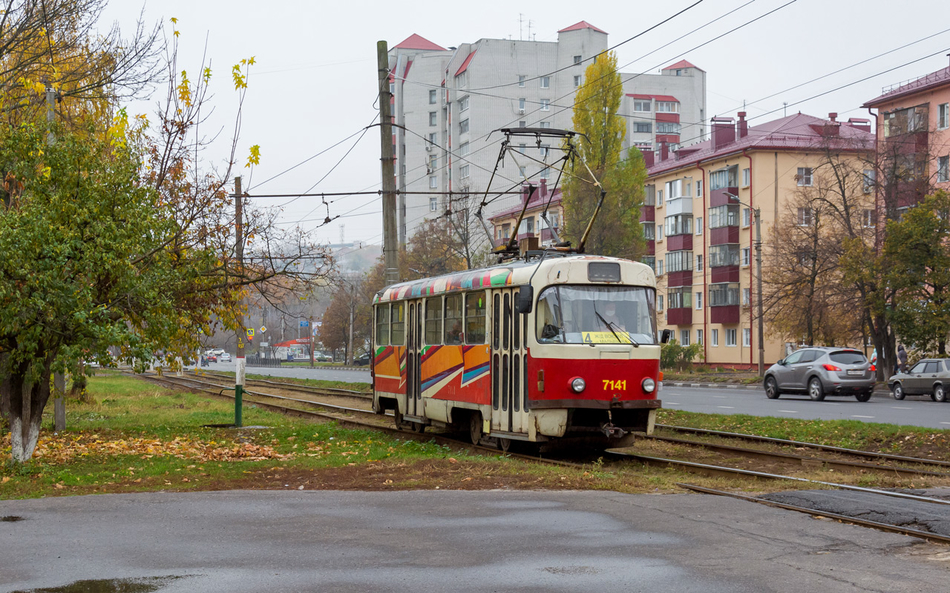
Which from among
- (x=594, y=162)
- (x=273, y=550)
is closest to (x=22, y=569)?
(x=273, y=550)

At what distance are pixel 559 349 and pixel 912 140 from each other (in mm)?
39594

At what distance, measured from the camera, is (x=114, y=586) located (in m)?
6.80

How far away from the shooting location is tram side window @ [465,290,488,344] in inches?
643

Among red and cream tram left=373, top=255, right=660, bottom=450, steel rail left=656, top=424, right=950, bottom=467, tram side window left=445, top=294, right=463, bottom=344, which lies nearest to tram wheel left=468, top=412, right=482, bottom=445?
red and cream tram left=373, top=255, right=660, bottom=450

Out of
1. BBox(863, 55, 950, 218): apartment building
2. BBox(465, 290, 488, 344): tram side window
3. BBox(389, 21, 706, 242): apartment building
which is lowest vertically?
BBox(465, 290, 488, 344): tram side window

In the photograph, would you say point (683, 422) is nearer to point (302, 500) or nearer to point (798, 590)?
point (302, 500)

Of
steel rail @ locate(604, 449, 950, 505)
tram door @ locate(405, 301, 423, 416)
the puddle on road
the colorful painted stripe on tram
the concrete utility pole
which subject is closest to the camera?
→ the puddle on road

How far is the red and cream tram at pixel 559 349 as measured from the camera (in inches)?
578

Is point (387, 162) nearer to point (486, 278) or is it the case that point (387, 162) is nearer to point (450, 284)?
point (450, 284)

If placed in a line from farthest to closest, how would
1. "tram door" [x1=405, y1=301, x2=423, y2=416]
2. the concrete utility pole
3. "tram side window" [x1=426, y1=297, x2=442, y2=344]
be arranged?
Result: the concrete utility pole, "tram door" [x1=405, y1=301, x2=423, y2=416], "tram side window" [x1=426, y1=297, x2=442, y2=344]

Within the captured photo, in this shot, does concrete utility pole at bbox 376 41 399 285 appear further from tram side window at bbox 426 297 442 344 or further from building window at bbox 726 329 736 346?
building window at bbox 726 329 736 346

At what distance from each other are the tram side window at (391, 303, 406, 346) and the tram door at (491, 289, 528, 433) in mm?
4414

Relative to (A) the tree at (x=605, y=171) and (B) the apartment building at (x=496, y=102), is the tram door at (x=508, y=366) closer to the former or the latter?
(A) the tree at (x=605, y=171)

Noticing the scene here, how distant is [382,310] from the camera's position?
852 inches
